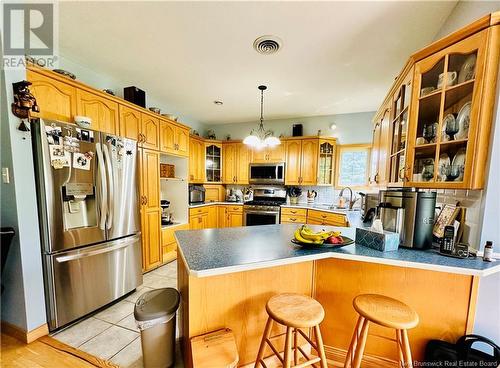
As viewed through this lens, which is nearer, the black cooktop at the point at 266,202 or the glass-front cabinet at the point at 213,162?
the black cooktop at the point at 266,202

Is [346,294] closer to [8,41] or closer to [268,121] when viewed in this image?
[8,41]

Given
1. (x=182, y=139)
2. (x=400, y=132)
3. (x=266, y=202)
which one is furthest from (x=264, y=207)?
(x=400, y=132)

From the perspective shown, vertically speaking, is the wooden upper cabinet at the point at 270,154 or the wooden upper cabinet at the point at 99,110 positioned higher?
the wooden upper cabinet at the point at 99,110

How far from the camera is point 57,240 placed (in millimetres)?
1738

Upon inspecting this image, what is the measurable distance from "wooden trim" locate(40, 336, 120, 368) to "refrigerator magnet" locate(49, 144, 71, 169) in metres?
1.48

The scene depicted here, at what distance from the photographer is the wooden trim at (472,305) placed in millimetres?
1213

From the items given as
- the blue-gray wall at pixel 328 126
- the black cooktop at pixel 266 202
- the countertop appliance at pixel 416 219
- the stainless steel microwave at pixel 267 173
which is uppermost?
the blue-gray wall at pixel 328 126

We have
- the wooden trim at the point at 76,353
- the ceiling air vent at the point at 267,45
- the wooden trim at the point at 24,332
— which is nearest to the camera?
the wooden trim at the point at 76,353

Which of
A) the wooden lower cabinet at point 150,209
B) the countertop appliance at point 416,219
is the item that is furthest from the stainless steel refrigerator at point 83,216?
the countertop appliance at point 416,219

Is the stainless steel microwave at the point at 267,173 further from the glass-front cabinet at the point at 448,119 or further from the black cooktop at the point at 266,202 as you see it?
the glass-front cabinet at the point at 448,119

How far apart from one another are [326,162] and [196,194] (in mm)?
2949

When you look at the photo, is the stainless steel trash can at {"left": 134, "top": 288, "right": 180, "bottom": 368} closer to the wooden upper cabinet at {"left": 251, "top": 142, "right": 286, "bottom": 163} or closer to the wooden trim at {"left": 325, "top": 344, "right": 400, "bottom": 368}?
the wooden trim at {"left": 325, "top": 344, "right": 400, "bottom": 368}

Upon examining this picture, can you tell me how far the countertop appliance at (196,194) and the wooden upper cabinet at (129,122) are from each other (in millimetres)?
1823

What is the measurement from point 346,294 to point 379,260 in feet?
1.53
